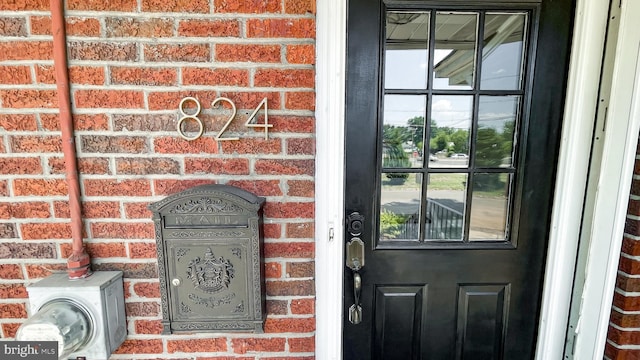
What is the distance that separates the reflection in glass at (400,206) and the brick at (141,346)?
100cm

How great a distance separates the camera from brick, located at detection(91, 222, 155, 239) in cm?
110

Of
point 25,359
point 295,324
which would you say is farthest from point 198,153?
point 25,359

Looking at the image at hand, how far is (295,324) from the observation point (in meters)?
1.18

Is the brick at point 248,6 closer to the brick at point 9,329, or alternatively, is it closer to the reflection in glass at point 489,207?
the reflection in glass at point 489,207

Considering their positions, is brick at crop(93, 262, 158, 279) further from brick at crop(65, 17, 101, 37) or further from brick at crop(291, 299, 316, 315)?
brick at crop(65, 17, 101, 37)

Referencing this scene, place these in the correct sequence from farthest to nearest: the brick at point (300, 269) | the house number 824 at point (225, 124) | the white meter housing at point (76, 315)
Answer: the brick at point (300, 269), the house number 824 at point (225, 124), the white meter housing at point (76, 315)

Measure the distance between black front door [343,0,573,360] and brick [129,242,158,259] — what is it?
0.75 meters

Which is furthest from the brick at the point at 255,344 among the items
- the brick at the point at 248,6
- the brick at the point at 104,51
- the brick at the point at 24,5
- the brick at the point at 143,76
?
the brick at the point at 24,5

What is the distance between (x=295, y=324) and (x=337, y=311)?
17cm

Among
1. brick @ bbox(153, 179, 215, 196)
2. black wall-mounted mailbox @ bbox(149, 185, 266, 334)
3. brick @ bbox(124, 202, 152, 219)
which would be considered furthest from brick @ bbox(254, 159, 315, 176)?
brick @ bbox(124, 202, 152, 219)

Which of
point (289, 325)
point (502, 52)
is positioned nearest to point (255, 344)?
point (289, 325)

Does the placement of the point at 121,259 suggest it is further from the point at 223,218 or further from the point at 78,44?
the point at 78,44

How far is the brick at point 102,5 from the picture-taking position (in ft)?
3.29

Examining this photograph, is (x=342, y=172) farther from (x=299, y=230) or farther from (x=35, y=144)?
(x=35, y=144)
